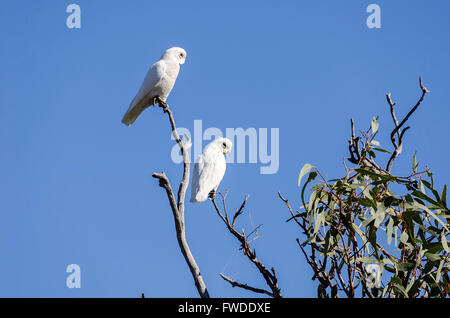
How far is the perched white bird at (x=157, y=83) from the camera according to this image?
4.96 meters

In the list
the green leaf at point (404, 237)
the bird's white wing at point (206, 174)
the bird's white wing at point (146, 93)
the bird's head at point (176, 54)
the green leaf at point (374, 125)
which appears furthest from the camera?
the bird's head at point (176, 54)

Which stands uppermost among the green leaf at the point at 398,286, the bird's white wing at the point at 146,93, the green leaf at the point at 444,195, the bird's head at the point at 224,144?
the bird's white wing at the point at 146,93

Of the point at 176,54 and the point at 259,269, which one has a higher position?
the point at 176,54

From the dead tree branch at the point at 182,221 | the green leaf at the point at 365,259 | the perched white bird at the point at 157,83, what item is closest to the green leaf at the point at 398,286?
the green leaf at the point at 365,259

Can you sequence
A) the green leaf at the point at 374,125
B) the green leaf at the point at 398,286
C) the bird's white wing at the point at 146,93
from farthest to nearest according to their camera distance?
the bird's white wing at the point at 146,93, the green leaf at the point at 374,125, the green leaf at the point at 398,286

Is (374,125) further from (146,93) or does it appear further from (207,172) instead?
(146,93)

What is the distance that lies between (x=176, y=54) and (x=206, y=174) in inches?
54.2

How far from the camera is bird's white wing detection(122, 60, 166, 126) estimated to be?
496cm

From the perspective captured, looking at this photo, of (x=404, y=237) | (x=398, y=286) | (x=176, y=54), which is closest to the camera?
(x=398, y=286)

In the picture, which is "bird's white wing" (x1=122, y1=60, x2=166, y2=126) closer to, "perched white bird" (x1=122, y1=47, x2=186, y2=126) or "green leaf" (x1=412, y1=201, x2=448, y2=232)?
"perched white bird" (x1=122, y1=47, x2=186, y2=126)

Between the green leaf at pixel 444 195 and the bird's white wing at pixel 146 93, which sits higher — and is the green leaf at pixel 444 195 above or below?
below

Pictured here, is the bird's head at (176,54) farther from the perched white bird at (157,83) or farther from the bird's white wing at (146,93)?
the bird's white wing at (146,93)

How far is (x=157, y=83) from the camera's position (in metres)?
4.94

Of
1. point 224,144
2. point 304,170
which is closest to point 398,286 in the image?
point 304,170
